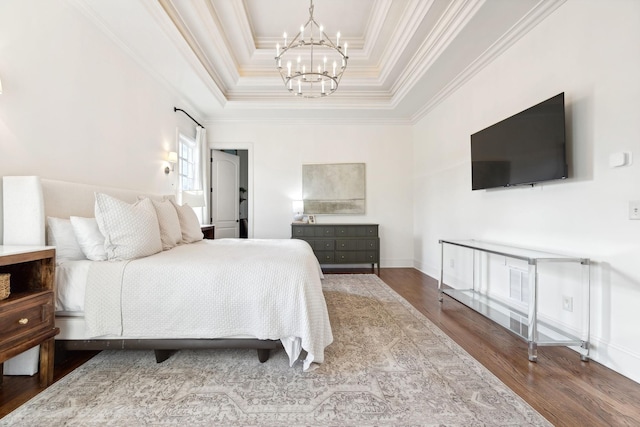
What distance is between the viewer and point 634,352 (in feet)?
5.52

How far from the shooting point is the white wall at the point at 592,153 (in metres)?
1.71

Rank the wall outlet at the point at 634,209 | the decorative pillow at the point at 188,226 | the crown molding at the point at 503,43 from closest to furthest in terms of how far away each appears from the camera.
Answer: the wall outlet at the point at 634,209
the crown molding at the point at 503,43
the decorative pillow at the point at 188,226

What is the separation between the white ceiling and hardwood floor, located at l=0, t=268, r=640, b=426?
8.91 ft

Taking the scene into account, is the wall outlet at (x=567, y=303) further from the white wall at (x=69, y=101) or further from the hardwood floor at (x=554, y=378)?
the white wall at (x=69, y=101)

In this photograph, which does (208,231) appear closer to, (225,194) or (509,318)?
(225,194)

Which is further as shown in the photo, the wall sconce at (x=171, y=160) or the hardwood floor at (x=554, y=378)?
the wall sconce at (x=171, y=160)

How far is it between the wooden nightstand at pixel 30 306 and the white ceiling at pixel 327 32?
6.98 feet

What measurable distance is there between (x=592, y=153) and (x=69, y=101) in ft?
13.2

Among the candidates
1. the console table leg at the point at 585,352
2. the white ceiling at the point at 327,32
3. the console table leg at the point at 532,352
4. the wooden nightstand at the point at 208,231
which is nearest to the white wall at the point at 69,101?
the white ceiling at the point at 327,32

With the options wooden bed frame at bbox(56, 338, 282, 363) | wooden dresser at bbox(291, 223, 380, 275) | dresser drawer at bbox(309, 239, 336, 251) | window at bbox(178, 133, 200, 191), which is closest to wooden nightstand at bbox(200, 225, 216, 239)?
window at bbox(178, 133, 200, 191)

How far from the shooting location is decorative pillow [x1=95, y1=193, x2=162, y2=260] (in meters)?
1.92

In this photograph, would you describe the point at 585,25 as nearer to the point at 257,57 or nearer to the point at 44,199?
the point at 257,57

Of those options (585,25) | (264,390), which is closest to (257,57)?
(585,25)

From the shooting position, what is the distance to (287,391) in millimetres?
1562
